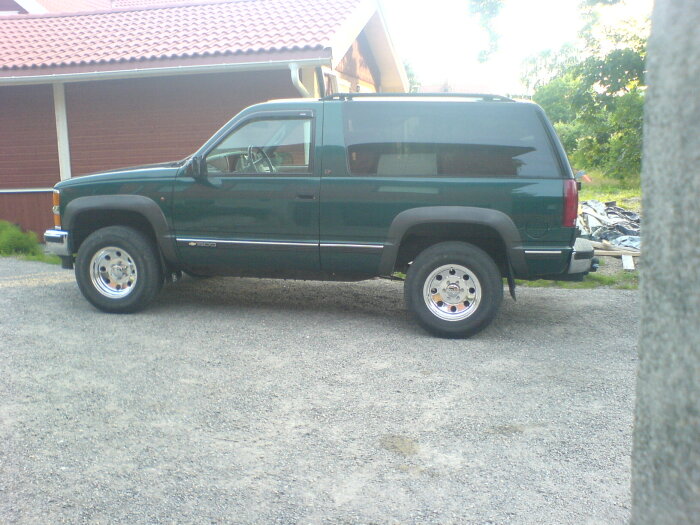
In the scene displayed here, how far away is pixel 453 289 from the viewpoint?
20.3 ft

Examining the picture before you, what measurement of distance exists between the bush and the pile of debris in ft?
27.2

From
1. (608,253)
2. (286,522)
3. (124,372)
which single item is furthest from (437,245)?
(608,253)

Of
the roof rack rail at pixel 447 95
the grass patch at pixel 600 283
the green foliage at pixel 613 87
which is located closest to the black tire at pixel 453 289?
the roof rack rail at pixel 447 95

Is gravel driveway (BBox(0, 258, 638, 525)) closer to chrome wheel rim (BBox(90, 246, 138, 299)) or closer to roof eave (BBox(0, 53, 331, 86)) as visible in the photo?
chrome wheel rim (BBox(90, 246, 138, 299))

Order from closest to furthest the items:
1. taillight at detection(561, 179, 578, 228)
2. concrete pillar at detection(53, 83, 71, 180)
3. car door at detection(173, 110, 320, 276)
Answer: taillight at detection(561, 179, 578, 228)
car door at detection(173, 110, 320, 276)
concrete pillar at detection(53, 83, 71, 180)

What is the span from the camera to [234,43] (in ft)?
35.5

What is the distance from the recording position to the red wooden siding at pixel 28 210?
12.2 meters

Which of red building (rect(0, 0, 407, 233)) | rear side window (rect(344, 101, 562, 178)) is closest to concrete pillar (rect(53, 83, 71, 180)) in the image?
red building (rect(0, 0, 407, 233))

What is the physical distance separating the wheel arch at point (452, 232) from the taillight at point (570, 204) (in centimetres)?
42

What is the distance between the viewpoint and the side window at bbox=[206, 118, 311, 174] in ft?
21.4

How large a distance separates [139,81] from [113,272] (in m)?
5.87

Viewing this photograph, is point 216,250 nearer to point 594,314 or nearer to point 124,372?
point 124,372

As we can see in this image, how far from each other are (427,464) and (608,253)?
6.79m

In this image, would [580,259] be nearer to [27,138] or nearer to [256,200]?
[256,200]
